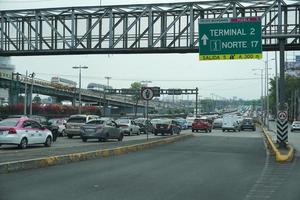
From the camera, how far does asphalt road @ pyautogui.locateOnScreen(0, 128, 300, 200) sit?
11602mm

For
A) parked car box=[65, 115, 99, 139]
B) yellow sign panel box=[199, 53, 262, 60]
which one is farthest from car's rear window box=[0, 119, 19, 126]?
parked car box=[65, 115, 99, 139]

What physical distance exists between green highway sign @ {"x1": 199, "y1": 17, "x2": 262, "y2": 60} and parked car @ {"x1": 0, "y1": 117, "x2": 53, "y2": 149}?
10.2 m

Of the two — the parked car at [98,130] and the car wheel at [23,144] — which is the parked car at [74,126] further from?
the car wheel at [23,144]

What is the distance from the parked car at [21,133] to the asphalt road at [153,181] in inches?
271

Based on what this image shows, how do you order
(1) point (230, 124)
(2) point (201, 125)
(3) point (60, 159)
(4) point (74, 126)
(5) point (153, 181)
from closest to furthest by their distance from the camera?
(5) point (153, 181)
(3) point (60, 159)
(4) point (74, 126)
(2) point (201, 125)
(1) point (230, 124)

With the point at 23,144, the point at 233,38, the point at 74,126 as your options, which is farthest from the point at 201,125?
the point at 23,144

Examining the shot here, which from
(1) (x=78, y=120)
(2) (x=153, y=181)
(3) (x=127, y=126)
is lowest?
(2) (x=153, y=181)

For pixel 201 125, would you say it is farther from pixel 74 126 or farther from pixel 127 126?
pixel 74 126

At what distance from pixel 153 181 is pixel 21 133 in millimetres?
13106

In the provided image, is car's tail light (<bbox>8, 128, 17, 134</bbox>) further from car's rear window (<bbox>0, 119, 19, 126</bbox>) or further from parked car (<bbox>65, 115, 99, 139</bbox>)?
parked car (<bbox>65, 115, 99, 139</bbox>)

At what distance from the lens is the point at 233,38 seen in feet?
94.4

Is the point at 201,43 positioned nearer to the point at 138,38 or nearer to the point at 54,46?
the point at 138,38

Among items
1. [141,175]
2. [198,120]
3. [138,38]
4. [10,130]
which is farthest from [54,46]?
[198,120]

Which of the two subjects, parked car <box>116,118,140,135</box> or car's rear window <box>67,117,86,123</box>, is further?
parked car <box>116,118,140,135</box>
